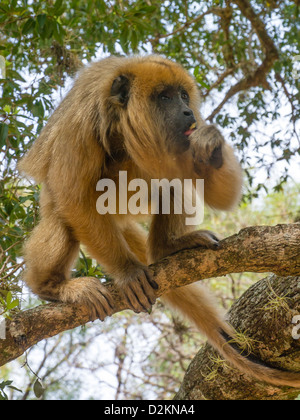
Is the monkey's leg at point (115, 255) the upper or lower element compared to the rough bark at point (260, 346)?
upper

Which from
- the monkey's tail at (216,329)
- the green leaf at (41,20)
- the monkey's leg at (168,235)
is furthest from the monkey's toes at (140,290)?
the green leaf at (41,20)

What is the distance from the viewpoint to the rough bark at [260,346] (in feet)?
10.0

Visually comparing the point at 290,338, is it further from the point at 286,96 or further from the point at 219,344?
the point at 286,96

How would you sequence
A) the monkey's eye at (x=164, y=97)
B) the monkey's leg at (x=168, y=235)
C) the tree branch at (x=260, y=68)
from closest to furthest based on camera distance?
the monkey's eye at (x=164, y=97)
the monkey's leg at (x=168, y=235)
the tree branch at (x=260, y=68)

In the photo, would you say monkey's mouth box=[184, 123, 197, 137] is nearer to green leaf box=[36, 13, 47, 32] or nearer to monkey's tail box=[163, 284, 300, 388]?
monkey's tail box=[163, 284, 300, 388]

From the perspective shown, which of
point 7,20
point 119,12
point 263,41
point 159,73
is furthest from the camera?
point 263,41

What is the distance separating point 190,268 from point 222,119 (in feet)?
9.03

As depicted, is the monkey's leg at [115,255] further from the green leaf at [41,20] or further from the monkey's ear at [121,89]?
the green leaf at [41,20]

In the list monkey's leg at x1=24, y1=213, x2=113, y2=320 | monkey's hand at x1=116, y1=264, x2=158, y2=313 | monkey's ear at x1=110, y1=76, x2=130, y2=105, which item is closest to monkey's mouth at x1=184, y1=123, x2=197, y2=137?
monkey's ear at x1=110, y1=76, x2=130, y2=105

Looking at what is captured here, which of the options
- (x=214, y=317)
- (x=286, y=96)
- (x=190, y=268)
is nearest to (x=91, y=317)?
(x=190, y=268)

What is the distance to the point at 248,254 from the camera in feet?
9.02

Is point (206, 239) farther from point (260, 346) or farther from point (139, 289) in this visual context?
point (260, 346)

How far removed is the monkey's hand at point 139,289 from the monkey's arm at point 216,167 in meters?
0.65

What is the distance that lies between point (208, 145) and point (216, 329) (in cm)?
133
